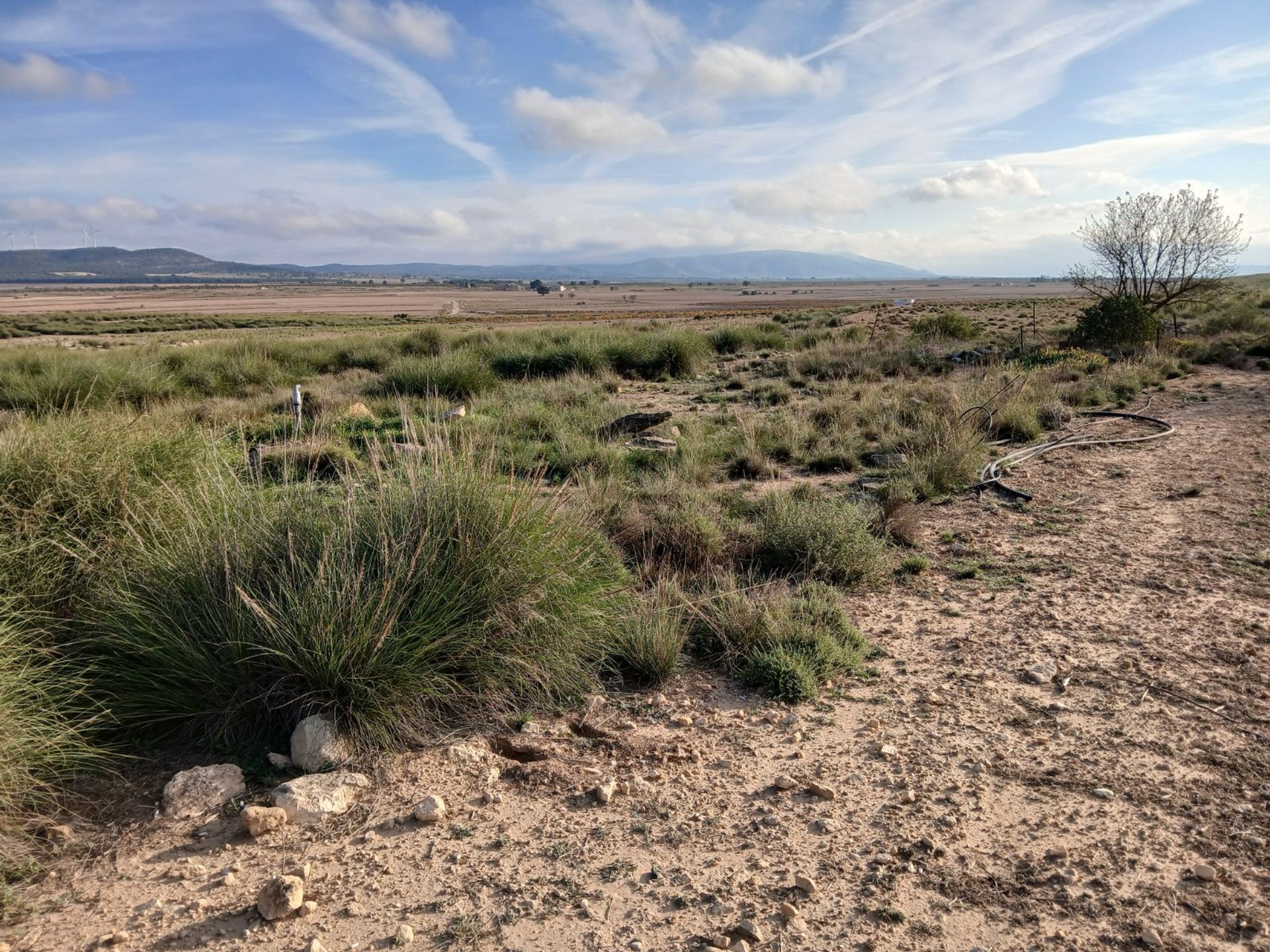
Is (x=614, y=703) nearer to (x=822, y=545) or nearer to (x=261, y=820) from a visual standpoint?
(x=261, y=820)

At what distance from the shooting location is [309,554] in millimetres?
4273

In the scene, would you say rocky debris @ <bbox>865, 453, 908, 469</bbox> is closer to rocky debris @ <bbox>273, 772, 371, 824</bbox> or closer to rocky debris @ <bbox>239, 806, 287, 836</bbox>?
rocky debris @ <bbox>273, 772, 371, 824</bbox>

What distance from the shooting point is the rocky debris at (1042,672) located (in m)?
4.65

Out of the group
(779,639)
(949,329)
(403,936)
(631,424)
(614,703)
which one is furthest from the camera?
(949,329)

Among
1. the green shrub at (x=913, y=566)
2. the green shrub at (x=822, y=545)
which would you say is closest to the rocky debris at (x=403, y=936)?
the green shrub at (x=822, y=545)

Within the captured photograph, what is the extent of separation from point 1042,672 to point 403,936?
377 cm

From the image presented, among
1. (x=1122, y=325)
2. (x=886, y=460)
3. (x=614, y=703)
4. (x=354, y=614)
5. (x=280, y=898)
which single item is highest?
(x=1122, y=325)

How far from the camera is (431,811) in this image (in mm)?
3400

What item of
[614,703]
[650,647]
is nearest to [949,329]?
[650,647]

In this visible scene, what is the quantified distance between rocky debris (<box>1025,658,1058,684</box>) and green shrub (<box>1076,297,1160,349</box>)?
19.8m

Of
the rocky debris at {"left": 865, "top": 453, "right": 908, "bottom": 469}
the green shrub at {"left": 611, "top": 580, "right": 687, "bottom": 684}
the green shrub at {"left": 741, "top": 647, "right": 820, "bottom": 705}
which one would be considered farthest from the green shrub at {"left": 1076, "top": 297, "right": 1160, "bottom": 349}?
the green shrub at {"left": 611, "top": 580, "right": 687, "bottom": 684}

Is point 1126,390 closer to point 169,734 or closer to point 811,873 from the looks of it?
point 811,873

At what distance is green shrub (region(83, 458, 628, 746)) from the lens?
12.5 feet

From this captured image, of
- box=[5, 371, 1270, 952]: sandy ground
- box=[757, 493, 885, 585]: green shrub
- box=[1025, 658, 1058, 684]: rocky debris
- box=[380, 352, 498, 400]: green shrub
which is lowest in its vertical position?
box=[5, 371, 1270, 952]: sandy ground
